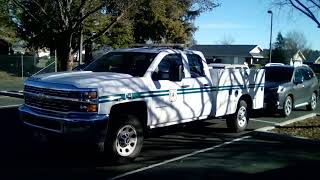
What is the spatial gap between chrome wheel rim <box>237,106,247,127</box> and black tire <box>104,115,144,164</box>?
4.09 m

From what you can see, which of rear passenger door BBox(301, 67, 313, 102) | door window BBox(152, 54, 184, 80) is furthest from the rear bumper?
rear passenger door BBox(301, 67, 313, 102)

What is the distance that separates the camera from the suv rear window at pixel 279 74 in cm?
1722

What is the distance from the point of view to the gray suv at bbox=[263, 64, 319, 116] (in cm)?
1605

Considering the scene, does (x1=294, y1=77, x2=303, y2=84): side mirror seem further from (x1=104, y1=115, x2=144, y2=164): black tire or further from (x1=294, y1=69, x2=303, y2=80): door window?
(x1=104, y1=115, x2=144, y2=164): black tire

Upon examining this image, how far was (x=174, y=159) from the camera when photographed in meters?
9.28

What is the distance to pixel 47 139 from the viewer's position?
888cm

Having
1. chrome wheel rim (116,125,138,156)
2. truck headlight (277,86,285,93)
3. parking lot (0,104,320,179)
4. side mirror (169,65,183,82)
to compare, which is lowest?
parking lot (0,104,320,179)

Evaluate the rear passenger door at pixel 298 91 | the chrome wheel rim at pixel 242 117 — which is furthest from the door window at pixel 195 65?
the rear passenger door at pixel 298 91

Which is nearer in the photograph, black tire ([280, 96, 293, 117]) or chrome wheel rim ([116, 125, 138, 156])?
chrome wheel rim ([116, 125, 138, 156])

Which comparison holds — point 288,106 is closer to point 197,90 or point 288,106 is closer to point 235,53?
point 197,90

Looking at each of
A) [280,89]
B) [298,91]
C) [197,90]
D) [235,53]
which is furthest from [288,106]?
[235,53]

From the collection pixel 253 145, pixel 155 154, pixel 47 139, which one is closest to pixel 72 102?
pixel 47 139

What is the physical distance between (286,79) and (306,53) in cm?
11155

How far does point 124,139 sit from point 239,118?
456 centimetres
